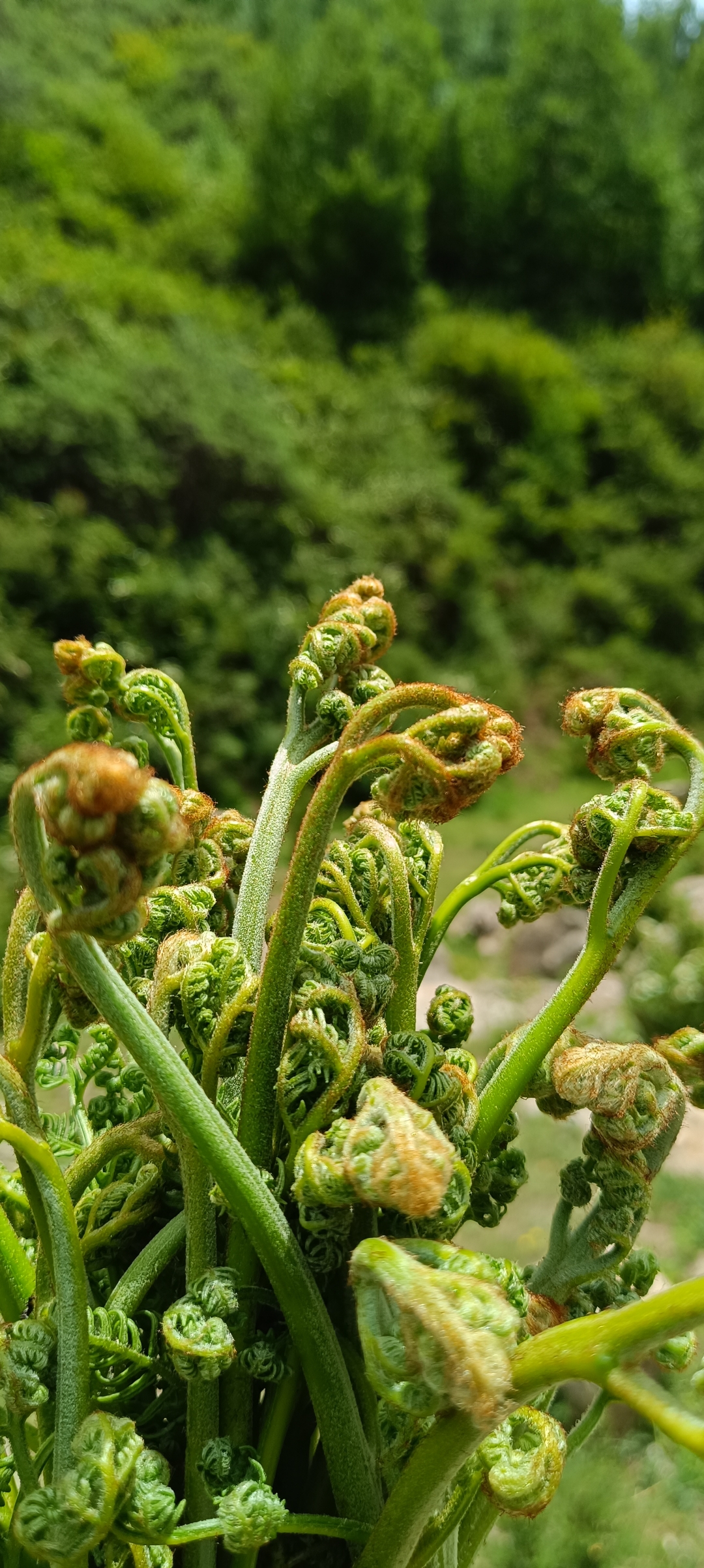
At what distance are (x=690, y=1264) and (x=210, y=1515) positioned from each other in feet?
8.50

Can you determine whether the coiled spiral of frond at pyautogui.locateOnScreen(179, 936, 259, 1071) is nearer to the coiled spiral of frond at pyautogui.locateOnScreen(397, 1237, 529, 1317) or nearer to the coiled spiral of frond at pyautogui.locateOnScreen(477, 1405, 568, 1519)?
the coiled spiral of frond at pyautogui.locateOnScreen(397, 1237, 529, 1317)

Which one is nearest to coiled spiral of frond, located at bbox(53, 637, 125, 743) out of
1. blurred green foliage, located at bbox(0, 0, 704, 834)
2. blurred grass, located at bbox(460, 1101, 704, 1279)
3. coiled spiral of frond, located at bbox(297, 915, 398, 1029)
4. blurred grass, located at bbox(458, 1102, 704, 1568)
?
coiled spiral of frond, located at bbox(297, 915, 398, 1029)

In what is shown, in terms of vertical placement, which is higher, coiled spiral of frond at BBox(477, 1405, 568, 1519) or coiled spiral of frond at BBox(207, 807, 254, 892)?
coiled spiral of frond at BBox(207, 807, 254, 892)

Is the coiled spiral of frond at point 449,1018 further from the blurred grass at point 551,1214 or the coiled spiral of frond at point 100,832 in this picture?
the blurred grass at point 551,1214

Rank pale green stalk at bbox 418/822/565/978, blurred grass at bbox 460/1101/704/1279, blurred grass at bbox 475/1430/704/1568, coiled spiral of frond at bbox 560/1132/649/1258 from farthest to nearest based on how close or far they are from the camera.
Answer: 1. blurred grass at bbox 460/1101/704/1279
2. blurred grass at bbox 475/1430/704/1568
3. pale green stalk at bbox 418/822/565/978
4. coiled spiral of frond at bbox 560/1132/649/1258

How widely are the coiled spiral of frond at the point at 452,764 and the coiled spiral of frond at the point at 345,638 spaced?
103 millimetres

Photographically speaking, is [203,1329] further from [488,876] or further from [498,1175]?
[488,876]

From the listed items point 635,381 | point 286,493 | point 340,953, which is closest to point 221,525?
point 286,493

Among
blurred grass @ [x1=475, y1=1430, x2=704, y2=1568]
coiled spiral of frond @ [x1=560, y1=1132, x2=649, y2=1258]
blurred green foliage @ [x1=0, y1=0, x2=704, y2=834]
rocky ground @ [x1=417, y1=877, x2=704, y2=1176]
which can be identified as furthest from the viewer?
blurred green foliage @ [x1=0, y1=0, x2=704, y2=834]

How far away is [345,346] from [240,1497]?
1241 cm

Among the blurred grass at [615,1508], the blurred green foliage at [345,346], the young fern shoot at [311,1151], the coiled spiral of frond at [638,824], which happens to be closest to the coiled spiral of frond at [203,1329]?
the young fern shoot at [311,1151]

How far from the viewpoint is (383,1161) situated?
467 millimetres

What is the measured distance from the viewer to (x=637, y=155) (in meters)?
13.6

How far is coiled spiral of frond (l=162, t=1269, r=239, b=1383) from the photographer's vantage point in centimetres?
49
